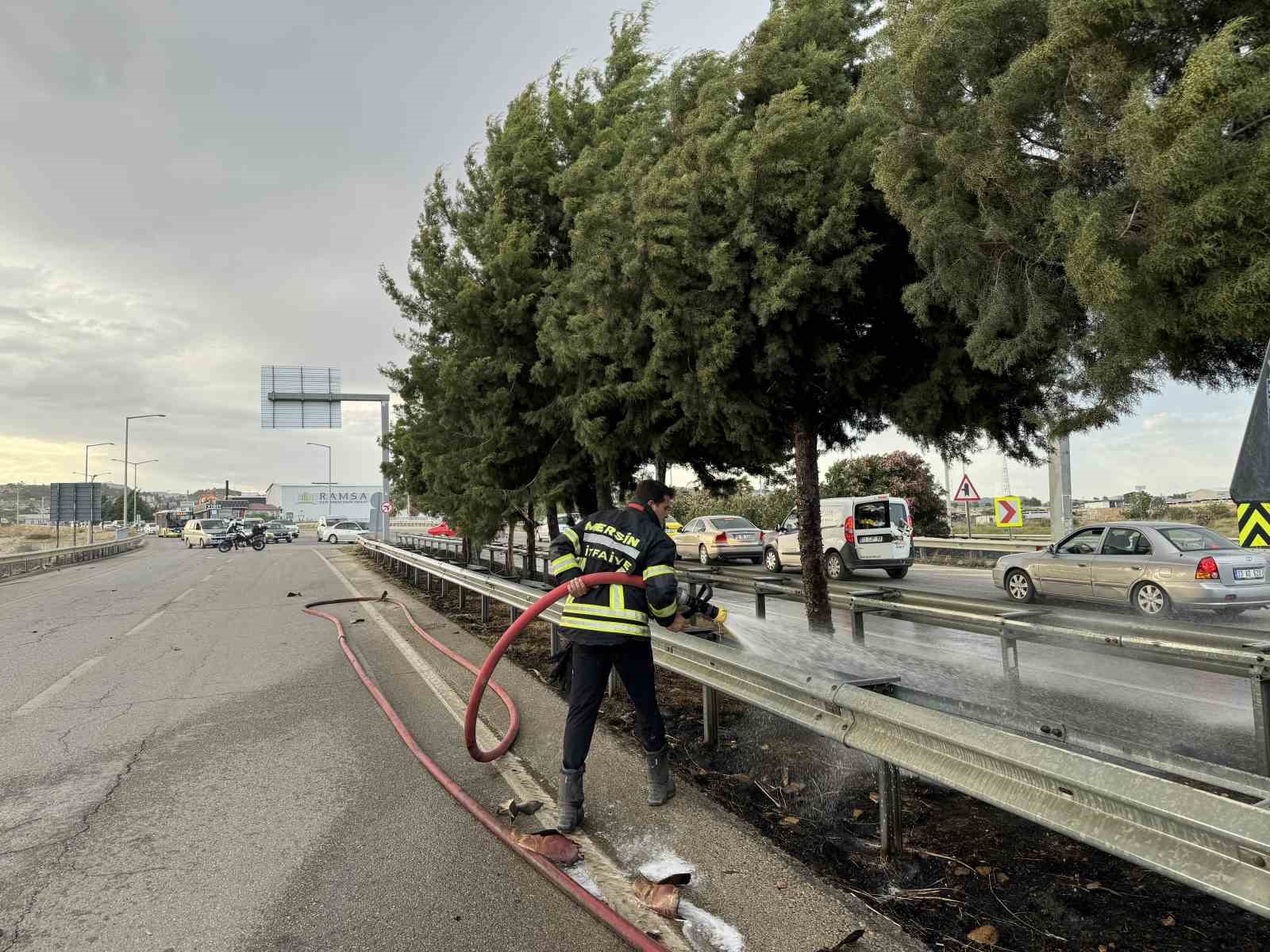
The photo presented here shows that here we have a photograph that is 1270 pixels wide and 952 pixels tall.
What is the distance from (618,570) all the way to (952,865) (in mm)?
2173

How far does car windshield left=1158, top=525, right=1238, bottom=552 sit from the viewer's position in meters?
10.9

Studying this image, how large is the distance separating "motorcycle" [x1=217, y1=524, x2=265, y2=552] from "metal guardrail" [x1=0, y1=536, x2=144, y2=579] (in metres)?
5.17

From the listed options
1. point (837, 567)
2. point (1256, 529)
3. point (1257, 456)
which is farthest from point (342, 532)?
point (1257, 456)

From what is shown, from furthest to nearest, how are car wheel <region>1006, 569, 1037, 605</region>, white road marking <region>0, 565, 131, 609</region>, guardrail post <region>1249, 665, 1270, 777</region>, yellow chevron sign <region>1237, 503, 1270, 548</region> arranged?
white road marking <region>0, 565, 131, 609</region> → car wheel <region>1006, 569, 1037, 605</region> → yellow chevron sign <region>1237, 503, 1270, 548</region> → guardrail post <region>1249, 665, 1270, 777</region>

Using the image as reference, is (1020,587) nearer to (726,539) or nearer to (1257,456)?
(726,539)

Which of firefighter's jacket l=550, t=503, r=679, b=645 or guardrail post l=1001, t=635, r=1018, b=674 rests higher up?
firefighter's jacket l=550, t=503, r=679, b=645

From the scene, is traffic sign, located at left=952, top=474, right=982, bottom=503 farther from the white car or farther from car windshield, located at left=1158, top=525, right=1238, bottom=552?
the white car

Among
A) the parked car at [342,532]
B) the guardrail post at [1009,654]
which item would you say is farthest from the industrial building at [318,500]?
the guardrail post at [1009,654]

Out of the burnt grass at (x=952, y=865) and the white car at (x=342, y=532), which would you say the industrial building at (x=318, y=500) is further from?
the burnt grass at (x=952, y=865)

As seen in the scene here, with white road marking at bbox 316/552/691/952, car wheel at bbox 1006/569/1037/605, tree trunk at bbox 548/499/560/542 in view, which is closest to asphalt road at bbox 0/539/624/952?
white road marking at bbox 316/552/691/952

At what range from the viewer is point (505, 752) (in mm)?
4984

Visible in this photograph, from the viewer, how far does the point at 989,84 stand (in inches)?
152

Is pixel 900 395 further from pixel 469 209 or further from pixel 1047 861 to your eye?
pixel 469 209

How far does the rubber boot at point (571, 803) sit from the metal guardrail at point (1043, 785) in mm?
1036
